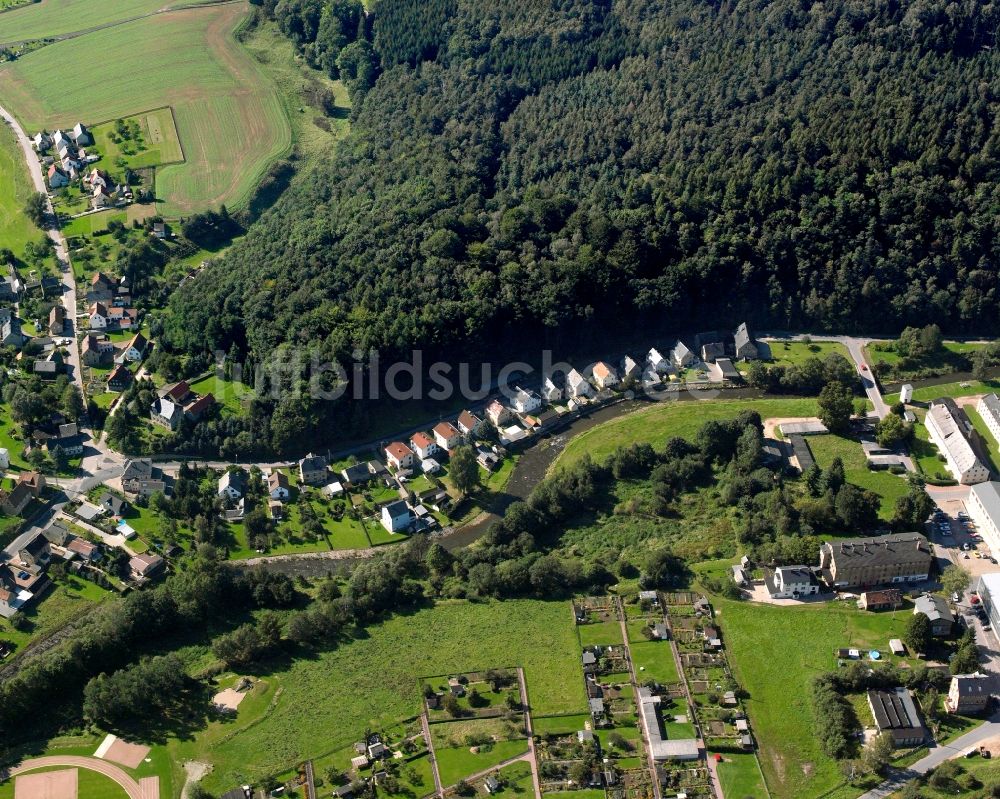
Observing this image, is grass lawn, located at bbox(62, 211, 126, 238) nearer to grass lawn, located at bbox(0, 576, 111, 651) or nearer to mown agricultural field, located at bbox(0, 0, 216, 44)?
mown agricultural field, located at bbox(0, 0, 216, 44)

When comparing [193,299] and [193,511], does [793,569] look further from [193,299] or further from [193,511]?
[193,299]

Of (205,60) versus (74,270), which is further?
(205,60)

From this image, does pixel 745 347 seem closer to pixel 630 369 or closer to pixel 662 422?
pixel 630 369

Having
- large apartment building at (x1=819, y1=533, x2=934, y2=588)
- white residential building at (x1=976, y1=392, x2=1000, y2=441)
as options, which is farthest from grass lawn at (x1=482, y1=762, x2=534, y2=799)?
white residential building at (x1=976, y1=392, x2=1000, y2=441)

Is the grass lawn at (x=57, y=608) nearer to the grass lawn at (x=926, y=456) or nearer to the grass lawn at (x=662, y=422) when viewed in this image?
the grass lawn at (x=662, y=422)

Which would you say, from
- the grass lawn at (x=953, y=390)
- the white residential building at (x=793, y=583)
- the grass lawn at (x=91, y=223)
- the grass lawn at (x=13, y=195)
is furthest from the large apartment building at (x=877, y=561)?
the grass lawn at (x=13, y=195)

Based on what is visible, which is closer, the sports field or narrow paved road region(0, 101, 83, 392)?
narrow paved road region(0, 101, 83, 392)

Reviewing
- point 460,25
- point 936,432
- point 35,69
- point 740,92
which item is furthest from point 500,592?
point 35,69
